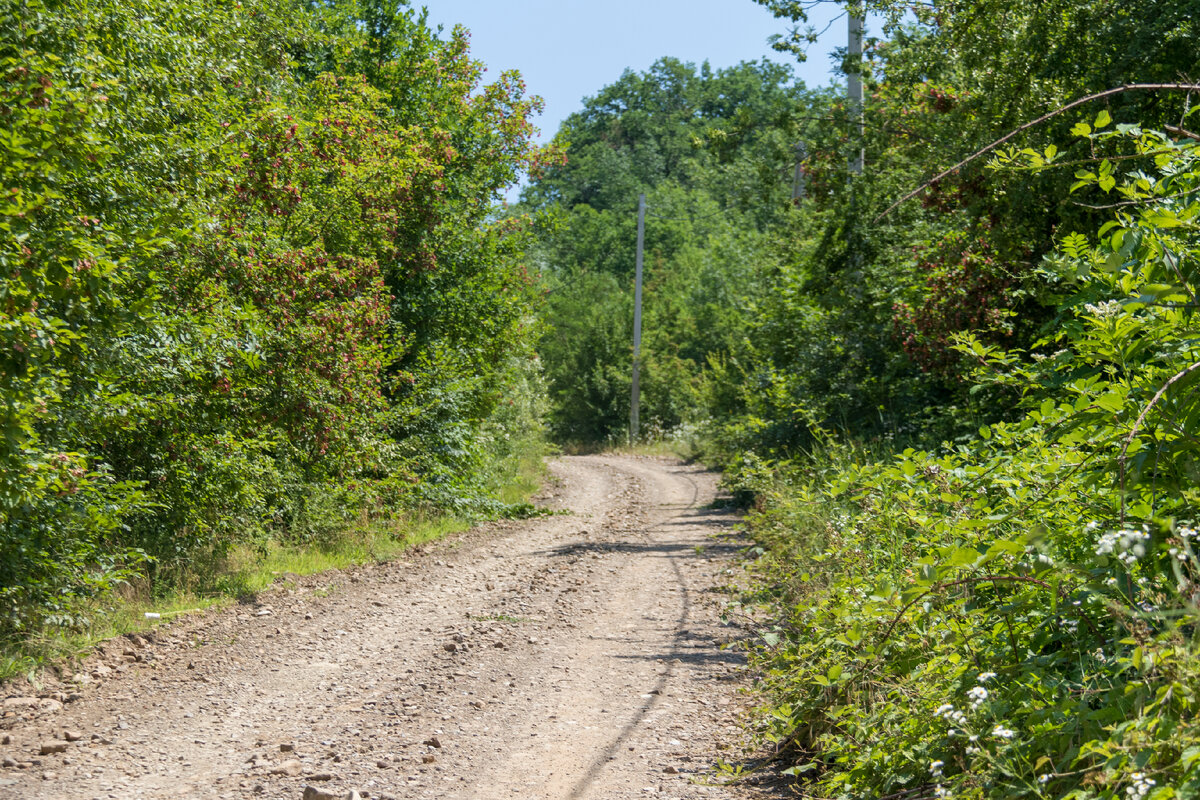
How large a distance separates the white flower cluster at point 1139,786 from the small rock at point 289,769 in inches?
151

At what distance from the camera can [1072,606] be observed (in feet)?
11.8

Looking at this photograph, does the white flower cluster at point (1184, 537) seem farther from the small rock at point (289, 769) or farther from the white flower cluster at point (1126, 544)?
the small rock at point (289, 769)

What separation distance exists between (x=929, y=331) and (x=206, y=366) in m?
7.93

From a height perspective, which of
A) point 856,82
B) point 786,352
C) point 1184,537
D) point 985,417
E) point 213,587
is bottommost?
point 213,587

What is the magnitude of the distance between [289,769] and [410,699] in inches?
53.4

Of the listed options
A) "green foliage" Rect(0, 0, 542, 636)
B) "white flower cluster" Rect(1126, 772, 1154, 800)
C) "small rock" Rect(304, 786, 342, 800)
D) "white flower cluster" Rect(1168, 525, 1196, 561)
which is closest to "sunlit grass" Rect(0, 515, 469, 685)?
"green foliage" Rect(0, 0, 542, 636)

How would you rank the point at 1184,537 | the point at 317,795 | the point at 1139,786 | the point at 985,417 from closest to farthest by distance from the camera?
1. the point at 1139,786
2. the point at 1184,537
3. the point at 317,795
4. the point at 985,417

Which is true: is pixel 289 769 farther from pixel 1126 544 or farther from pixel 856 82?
pixel 856 82

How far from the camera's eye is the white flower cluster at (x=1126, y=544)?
2.88 m

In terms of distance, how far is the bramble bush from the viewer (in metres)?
2.94

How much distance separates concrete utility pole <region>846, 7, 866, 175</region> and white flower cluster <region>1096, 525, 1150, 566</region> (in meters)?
11.7

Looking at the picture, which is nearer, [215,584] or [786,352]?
[215,584]

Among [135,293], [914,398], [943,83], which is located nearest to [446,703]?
[135,293]

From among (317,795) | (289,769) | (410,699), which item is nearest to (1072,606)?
(317,795)
